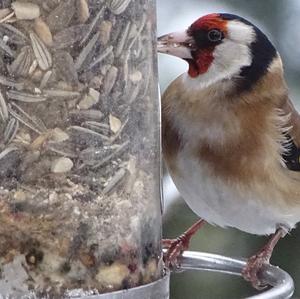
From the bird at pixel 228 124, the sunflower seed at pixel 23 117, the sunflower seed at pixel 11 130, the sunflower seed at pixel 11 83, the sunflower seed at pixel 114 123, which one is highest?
the sunflower seed at pixel 11 83

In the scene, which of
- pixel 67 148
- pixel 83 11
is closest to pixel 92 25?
pixel 83 11

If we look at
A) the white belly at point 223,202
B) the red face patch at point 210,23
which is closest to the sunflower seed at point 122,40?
the red face patch at point 210,23

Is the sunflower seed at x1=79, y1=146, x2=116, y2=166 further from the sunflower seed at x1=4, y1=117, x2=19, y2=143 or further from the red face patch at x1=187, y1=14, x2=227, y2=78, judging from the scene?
the red face patch at x1=187, y1=14, x2=227, y2=78

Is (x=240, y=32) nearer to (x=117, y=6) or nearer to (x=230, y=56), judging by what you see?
(x=230, y=56)

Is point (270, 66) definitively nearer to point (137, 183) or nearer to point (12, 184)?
point (137, 183)

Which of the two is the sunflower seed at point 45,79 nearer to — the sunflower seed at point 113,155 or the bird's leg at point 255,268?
the sunflower seed at point 113,155

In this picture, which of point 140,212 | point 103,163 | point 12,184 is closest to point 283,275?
point 140,212
